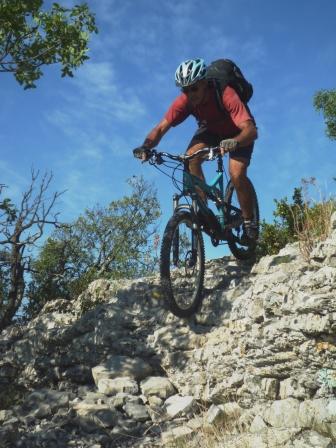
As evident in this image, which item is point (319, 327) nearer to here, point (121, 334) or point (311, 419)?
point (311, 419)

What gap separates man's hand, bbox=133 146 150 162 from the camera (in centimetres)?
644

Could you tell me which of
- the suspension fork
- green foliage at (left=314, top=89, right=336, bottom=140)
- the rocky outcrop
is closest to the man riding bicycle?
the suspension fork

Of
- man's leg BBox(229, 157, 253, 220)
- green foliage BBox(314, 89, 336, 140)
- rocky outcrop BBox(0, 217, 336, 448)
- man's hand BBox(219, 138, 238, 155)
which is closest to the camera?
rocky outcrop BBox(0, 217, 336, 448)

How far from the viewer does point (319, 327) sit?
15.7ft

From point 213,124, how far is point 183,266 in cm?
209

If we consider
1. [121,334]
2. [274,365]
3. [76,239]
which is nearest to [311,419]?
[274,365]

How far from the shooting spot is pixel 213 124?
7051mm

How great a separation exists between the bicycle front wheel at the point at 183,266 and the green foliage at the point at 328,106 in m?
20.4

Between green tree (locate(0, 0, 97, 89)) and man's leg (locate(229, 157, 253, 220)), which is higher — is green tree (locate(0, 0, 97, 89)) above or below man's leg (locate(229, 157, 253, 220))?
above

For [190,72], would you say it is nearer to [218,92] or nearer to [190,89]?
[190,89]

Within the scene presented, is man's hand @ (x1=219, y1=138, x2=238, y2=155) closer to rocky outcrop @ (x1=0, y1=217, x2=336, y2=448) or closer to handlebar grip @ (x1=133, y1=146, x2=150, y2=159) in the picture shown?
handlebar grip @ (x1=133, y1=146, x2=150, y2=159)

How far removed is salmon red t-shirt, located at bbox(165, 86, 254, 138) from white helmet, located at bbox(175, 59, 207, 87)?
398 millimetres

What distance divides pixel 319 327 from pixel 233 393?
4.11 feet

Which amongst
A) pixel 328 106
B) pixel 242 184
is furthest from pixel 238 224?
pixel 328 106
